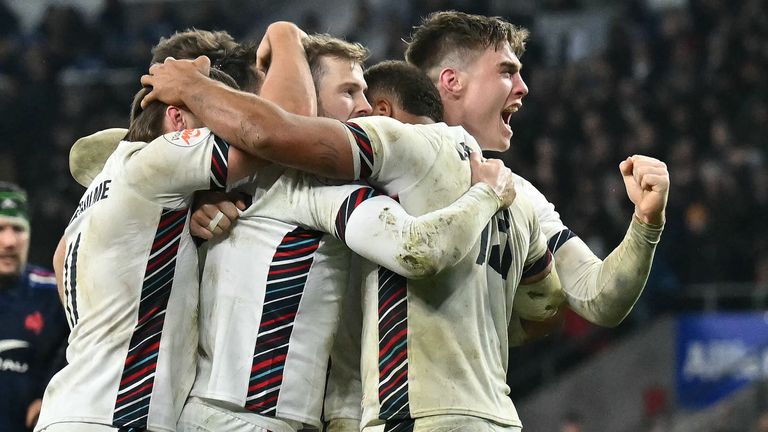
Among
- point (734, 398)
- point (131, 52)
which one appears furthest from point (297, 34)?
point (131, 52)

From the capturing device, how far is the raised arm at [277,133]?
3596 mm

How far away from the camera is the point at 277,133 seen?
359 centimetres

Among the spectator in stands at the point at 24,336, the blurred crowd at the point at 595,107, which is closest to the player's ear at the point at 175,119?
the spectator in stands at the point at 24,336

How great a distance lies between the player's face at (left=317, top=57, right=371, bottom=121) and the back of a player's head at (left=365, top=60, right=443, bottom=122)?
6 centimetres

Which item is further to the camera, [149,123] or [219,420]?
[149,123]

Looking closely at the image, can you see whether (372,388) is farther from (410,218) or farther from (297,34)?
(297,34)

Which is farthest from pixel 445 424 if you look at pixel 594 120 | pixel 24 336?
pixel 594 120

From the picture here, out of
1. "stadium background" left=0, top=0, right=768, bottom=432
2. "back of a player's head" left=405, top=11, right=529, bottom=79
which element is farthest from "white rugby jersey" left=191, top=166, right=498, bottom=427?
"stadium background" left=0, top=0, right=768, bottom=432

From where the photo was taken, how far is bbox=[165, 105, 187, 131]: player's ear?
3.91m

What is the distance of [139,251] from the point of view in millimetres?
3666

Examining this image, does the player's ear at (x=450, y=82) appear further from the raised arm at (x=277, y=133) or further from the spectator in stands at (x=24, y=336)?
the spectator in stands at (x=24, y=336)

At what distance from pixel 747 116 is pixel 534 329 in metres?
9.06

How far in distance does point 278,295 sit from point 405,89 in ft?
2.84

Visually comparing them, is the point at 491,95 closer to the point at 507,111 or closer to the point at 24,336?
the point at 507,111
